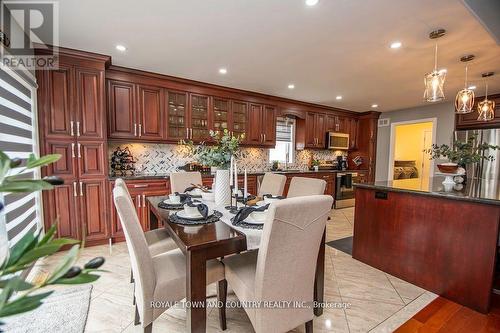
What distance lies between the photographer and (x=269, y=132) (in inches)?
186

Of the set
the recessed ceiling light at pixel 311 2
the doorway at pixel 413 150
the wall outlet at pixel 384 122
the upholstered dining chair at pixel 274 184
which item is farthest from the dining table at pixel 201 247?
the doorway at pixel 413 150

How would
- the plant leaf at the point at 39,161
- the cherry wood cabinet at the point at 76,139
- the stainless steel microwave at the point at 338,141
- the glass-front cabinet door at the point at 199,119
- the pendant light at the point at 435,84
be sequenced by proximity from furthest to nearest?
the stainless steel microwave at the point at 338,141 → the glass-front cabinet door at the point at 199,119 → the cherry wood cabinet at the point at 76,139 → the pendant light at the point at 435,84 → the plant leaf at the point at 39,161

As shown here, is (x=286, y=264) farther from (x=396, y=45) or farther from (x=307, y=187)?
(x=396, y=45)

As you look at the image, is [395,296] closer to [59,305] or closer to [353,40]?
[353,40]

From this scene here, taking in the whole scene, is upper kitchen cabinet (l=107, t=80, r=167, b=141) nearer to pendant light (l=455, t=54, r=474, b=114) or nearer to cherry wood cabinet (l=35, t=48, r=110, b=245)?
cherry wood cabinet (l=35, t=48, r=110, b=245)

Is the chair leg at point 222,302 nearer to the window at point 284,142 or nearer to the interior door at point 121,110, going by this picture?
the interior door at point 121,110

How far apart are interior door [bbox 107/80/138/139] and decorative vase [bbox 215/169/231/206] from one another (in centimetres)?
211

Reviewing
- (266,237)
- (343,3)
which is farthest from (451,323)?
(343,3)

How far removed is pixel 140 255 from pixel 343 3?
7.63 ft

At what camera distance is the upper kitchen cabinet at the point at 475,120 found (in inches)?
169

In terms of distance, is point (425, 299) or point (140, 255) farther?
point (425, 299)

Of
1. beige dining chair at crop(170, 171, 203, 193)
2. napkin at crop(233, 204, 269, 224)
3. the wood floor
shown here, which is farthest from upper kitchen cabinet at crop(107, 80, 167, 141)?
the wood floor

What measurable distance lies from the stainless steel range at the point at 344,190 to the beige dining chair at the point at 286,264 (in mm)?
4178

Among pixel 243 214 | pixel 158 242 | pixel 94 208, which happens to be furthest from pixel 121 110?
pixel 243 214
